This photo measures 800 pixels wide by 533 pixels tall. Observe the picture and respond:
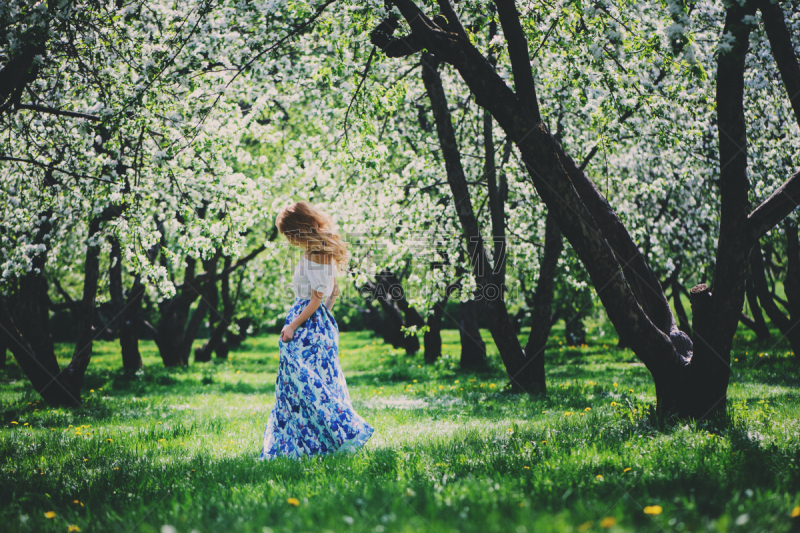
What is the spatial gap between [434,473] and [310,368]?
1.79 metres

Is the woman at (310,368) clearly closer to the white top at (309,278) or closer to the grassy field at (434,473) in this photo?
the white top at (309,278)

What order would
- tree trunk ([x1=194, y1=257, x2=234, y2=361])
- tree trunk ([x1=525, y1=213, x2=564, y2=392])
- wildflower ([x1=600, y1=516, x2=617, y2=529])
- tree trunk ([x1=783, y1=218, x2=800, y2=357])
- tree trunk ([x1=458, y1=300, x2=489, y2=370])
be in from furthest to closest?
1. tree trunk ([x1=194, y1=257, x2=234, y2=361])
2. tree trunk ([x1=458, y1=300, x2=489, y2=370])
3. tree trunk ([x1=783, y1=218, x2=800, y2=357])
4. tree trunk ([x1=525, y1=213, x2=564, y2=392])
5. wildflower ([x1=600, y1=516, x2=617, y2=529])

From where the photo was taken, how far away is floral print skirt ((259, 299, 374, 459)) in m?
5.10

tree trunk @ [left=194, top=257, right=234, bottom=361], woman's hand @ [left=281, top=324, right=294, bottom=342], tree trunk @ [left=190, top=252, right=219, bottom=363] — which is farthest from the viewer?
tree trunk @ [left=194, top=257, right=234, bottom=361]

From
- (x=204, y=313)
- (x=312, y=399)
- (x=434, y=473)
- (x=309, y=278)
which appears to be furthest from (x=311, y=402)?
(x=204, y=313)

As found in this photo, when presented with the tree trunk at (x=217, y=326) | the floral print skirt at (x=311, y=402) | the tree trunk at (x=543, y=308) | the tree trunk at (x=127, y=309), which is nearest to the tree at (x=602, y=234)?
the floral print skirt at (x=311, y=402)

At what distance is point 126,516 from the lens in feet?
10.8

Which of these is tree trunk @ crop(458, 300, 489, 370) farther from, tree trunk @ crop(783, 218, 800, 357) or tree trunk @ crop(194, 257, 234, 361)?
tree trunk @ crop(194, 257, 234, 361)

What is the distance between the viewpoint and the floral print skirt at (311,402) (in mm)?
5102

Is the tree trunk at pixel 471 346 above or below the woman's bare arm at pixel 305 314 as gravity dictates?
below

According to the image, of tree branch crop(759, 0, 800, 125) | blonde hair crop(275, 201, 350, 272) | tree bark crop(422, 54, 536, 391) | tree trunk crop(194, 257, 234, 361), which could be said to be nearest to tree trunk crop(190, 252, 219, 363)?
tree trunk crop(194, 257, 234, 361)

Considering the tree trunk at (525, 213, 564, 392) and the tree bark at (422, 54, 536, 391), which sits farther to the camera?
the tree trunk at (525, 213, 564, 392)

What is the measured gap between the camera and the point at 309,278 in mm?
5215

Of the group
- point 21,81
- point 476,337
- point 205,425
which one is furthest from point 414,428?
point 476,337
